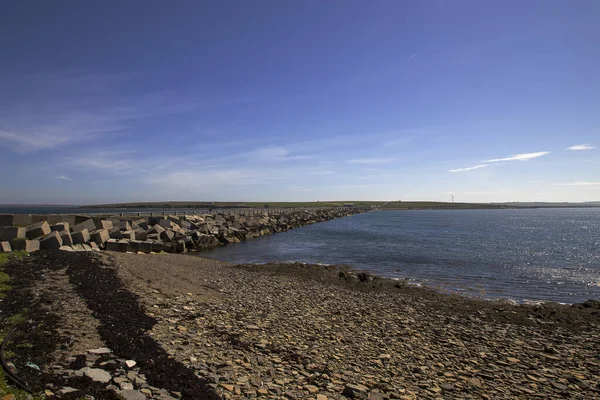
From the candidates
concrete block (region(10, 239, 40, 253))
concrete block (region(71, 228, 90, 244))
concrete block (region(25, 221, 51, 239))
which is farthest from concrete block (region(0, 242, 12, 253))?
concrete block (region(71, 228, 90, 244))

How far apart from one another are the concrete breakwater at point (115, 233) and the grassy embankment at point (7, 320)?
1696 mm

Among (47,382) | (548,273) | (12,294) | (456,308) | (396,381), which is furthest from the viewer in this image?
(548,273)

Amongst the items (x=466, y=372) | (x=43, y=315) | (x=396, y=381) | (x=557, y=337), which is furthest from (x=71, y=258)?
(x=557, y=337)

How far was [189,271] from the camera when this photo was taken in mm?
15469

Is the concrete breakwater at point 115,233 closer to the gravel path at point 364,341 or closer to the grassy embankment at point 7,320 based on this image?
the grassy embankment at point 7,320

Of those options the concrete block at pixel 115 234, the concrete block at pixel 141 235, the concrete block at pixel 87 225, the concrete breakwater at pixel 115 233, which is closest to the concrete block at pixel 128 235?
the concrete breakwater at pixel 115 233

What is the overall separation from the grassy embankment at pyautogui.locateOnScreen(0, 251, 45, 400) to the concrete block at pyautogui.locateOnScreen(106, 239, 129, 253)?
5484mm

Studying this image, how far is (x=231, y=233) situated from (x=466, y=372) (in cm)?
3064

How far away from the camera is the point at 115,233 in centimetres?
2289

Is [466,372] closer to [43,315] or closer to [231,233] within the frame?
[43,315]

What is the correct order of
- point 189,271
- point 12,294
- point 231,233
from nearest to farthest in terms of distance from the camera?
point 12,294, point 189,271, point 231,233

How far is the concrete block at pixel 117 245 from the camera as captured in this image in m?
20.1

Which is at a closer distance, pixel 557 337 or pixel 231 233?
pixel 557 337

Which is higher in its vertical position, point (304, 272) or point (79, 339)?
point (79, 339)
